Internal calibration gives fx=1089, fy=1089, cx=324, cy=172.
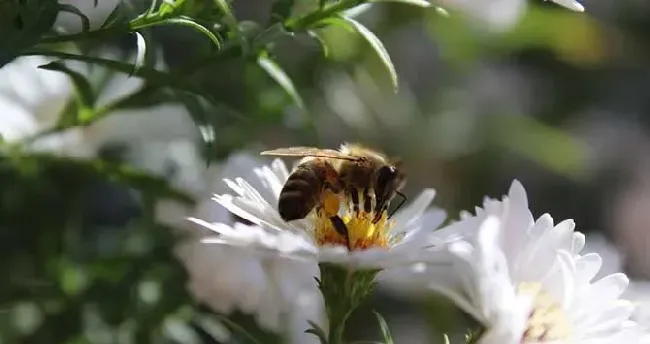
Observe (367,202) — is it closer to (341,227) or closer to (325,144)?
(341,227)

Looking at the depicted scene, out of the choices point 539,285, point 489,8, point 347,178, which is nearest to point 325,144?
point 489,8

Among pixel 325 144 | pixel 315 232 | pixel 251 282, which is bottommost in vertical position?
pixel 325 144

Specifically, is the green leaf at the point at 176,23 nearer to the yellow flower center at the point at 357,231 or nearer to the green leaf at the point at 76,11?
the green leaf at the point at 76,11

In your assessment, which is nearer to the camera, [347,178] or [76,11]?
[76,11]

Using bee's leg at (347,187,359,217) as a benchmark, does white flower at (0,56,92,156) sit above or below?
below

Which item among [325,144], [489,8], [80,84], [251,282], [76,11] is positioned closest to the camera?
[76,11]

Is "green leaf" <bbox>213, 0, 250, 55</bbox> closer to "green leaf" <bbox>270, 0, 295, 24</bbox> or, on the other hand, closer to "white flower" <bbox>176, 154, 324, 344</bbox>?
"green leaf" <bbox>270, 0, 295, 24</bbox>

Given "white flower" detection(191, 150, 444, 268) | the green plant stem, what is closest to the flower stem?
"white flower" detection(191, 150, 444, 268)
